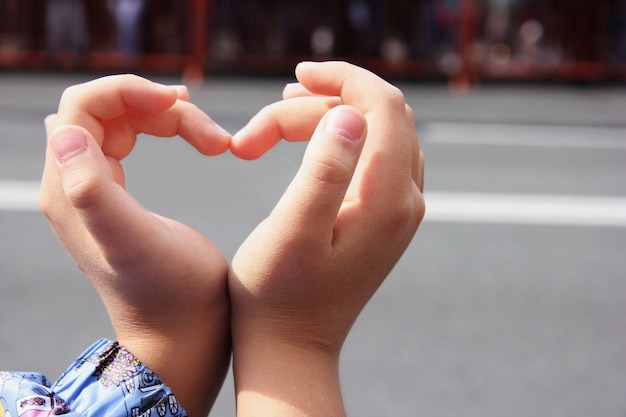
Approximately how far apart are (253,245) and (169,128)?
0.57ft

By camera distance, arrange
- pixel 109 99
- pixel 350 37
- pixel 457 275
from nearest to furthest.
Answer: pixel 109 99, pixel 457 275, pixel 350 37

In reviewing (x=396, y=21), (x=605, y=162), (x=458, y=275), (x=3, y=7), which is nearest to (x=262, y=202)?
(x=458, y=275)

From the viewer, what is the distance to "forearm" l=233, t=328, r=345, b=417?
2.30 feet

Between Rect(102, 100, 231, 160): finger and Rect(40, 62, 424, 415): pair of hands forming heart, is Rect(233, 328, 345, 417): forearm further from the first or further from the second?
Rect(102, 100, 231, 160): finger

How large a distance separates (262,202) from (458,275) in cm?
102

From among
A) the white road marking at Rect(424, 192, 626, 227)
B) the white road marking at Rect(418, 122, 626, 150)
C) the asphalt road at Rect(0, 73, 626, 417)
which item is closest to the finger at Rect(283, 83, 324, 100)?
the asphalt road at Rect(0, 73, 626, 417)

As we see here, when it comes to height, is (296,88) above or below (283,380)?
above

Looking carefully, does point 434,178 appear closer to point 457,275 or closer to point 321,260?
point 457,275

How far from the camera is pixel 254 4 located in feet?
30.5

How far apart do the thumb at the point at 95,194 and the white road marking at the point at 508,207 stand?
2.59 metres

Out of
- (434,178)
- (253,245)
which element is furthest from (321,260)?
(434,178)

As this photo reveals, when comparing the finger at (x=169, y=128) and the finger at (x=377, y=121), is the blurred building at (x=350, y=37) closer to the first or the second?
the finger at (x=169, y=128)

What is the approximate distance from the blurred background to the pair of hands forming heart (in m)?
1.00

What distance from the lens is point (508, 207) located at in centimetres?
340
